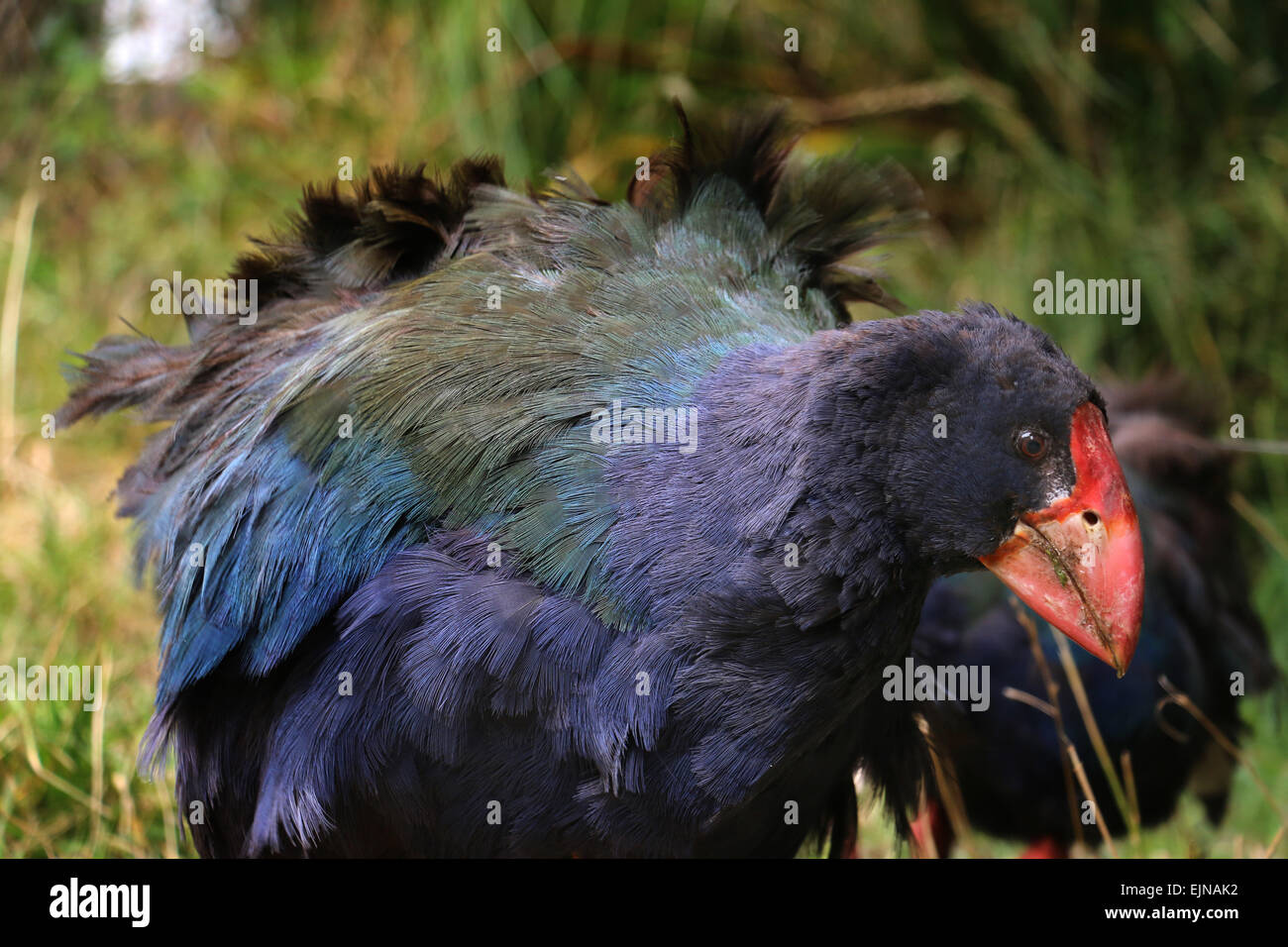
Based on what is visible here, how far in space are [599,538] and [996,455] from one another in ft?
2.30

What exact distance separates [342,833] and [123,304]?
14.0ft

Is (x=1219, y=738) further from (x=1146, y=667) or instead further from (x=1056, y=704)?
(x=1056, y=704)

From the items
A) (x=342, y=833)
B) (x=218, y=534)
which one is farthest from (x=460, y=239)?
(x=342, y=833)

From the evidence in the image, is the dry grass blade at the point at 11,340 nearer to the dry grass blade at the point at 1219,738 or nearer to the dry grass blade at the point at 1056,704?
the dry grass blade at the point at 1056,704

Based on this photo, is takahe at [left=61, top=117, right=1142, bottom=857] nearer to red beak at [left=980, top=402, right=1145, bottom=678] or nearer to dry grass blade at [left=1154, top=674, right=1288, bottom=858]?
red beak at [left=980, top=402, right=1145, bottom=678]

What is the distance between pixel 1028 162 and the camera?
586 centimetres

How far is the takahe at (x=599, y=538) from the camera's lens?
2381 mm

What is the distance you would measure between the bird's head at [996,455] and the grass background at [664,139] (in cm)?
256

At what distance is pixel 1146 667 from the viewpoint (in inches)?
158

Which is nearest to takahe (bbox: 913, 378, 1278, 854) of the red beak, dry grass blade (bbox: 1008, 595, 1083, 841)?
dry grass blade (bbox: 1008, 595, 1083, 841)

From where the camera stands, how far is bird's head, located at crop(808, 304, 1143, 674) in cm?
237

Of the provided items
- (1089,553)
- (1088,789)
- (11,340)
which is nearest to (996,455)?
(1089,553)

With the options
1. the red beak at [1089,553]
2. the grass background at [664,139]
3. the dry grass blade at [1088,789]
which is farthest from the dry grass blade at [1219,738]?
the red beak at [1089,553]
